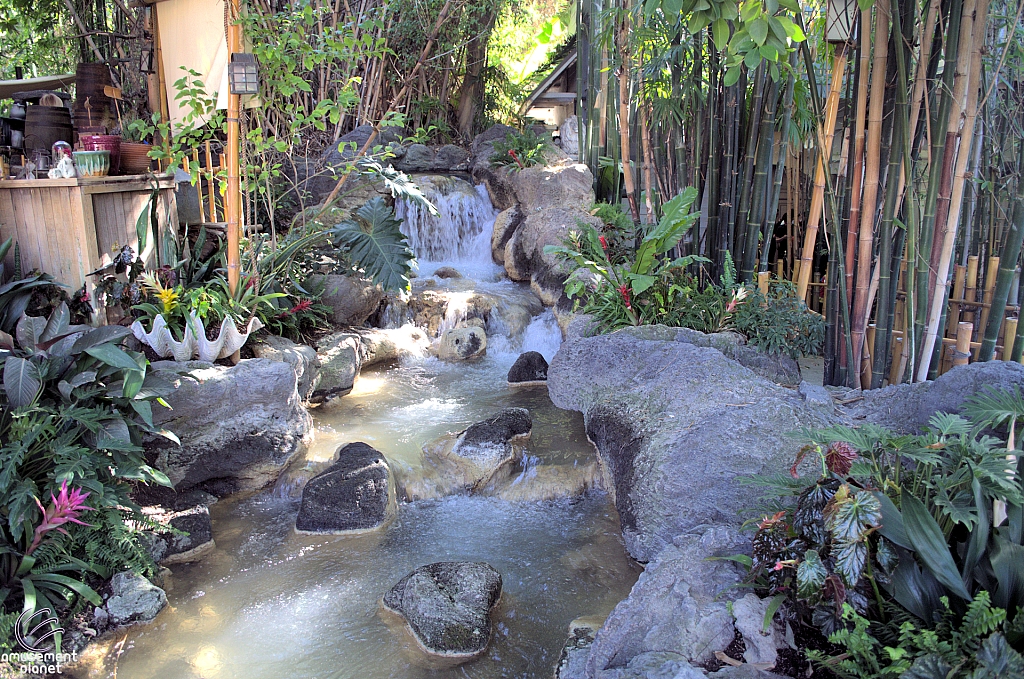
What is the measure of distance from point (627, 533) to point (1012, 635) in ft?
5.75

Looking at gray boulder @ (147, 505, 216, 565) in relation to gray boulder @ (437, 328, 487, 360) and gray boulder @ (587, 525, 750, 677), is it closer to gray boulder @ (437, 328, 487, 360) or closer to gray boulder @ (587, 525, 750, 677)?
gray boulder @ (587, 525, 750, 677)

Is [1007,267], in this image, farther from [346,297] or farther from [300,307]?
[346,297]

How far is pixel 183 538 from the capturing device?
3379 millimetres

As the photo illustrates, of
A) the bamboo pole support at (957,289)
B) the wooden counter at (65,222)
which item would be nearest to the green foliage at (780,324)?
the bamboo pole support at (957,289)

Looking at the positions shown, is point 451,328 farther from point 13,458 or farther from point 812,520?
point 812,520

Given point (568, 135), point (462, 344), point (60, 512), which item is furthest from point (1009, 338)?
point (568, 135)

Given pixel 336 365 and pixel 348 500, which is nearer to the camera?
pixel 348 500

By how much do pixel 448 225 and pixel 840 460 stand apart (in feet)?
21.5

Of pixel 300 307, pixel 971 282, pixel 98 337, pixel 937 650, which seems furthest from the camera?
pixel 300 307

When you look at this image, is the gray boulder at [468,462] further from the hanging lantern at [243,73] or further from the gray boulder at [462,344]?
the hanging lantern at [243,73]

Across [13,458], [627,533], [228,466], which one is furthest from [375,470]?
[13,458]
